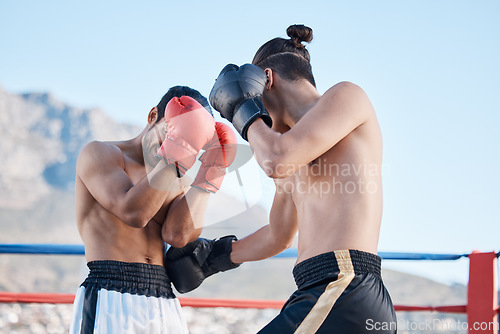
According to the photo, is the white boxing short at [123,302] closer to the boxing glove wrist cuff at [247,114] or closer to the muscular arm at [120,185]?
the muscular arm at [120,185]

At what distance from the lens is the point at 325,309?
50.8 inches

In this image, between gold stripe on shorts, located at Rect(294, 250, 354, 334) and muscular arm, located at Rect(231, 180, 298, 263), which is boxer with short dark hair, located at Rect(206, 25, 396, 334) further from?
muscular arm, located at Rect(231, 180, 298, 263)

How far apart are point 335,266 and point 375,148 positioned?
380mm

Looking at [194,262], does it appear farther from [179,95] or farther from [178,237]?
[179,95]

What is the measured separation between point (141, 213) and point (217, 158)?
1.24ft

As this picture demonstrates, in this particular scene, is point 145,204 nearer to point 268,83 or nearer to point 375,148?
point 268,83

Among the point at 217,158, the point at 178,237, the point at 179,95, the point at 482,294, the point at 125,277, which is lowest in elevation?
the point at 482,294

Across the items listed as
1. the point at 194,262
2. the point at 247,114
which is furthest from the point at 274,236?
the point at 247,114

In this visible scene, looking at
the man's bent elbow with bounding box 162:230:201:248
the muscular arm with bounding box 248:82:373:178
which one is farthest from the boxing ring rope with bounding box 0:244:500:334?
the muscular arm with bounding box 248:82:373:178

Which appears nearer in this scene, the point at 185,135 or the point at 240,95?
the point at 240,95

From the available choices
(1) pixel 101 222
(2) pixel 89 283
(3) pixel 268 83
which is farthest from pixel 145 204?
(3) pixel 268 83

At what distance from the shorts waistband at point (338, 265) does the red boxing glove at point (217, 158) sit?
2.02 ft

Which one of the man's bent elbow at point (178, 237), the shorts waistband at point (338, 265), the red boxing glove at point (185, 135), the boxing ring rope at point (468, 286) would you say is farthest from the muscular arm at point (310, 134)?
the boxing ring rope at point (468, 286)

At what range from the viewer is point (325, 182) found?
1.47 m
